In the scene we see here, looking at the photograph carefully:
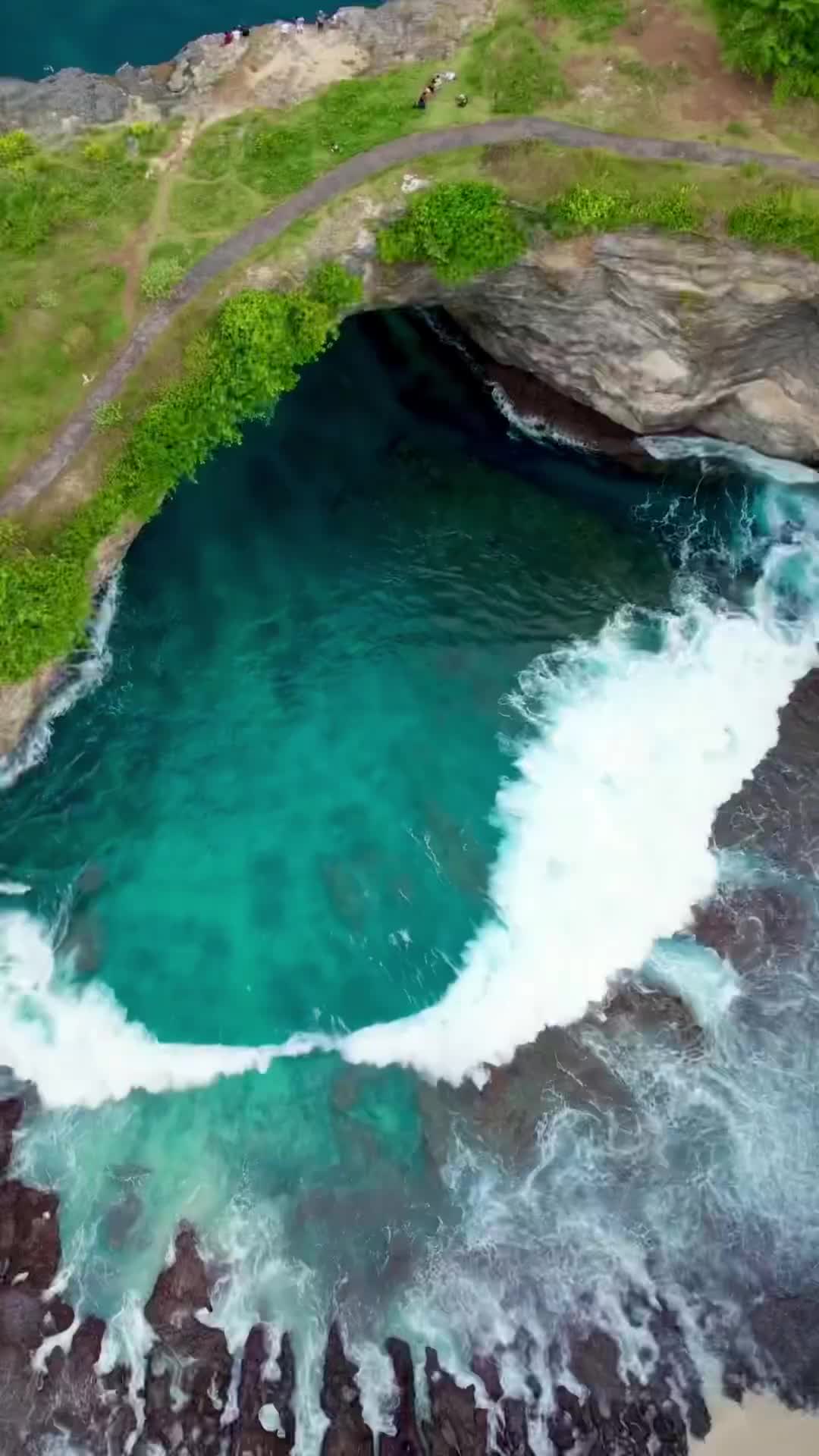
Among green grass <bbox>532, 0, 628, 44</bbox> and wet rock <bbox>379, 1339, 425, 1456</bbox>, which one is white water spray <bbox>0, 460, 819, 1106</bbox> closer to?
wet rock <bbox>379, 1339, 425, 1456</bbox>

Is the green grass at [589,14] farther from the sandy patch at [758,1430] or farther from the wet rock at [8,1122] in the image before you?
the sandy patch at [758,1430]

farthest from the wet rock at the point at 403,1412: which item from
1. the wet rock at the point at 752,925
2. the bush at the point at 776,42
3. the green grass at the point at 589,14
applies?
the green grass at the point at 589,14

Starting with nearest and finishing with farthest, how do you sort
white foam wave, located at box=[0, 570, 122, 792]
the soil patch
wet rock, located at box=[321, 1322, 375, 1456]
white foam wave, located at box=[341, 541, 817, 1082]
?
wet rock, located at box=[321, 1322, 375, 1456]
the soil patch
white foam wave, located at box=[341, 541, 817, 1082]
white foam wave, located at box=[0, 570, 122, 792]

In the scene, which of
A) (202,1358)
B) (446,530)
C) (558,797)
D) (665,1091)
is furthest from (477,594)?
(202,1358)

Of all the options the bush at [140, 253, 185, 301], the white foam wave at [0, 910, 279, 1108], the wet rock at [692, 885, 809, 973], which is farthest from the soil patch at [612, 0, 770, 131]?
the white foam wave at [0, 910, 279, 1108]

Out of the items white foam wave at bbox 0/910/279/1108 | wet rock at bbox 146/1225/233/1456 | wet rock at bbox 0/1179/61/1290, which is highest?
white foam wave at bbox 0/910/279/1108

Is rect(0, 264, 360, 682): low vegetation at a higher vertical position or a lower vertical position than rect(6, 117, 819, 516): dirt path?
lower

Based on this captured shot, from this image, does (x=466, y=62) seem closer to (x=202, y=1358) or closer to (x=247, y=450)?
(x=247, y=450)
